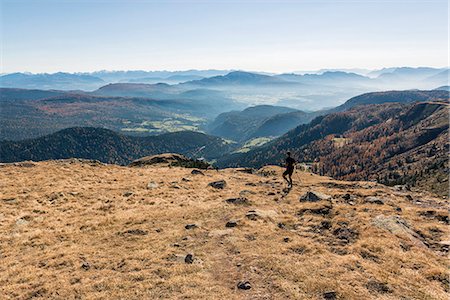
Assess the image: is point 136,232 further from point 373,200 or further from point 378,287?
point 373,200

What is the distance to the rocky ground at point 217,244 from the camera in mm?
13914

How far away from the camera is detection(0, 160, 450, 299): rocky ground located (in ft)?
45.6

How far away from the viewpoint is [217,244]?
63.0ft

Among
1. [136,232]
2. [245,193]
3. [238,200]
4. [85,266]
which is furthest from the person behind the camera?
[245,193]

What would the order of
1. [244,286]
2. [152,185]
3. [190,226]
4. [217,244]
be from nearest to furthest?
[244,286]
[217,244]
[190,226]
[152,185]

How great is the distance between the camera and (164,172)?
4681 centimetres

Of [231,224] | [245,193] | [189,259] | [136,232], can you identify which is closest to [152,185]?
[245,193]

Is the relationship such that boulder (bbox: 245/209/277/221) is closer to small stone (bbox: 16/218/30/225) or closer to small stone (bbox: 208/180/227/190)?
small stone (bbox: 208/180/227/190)

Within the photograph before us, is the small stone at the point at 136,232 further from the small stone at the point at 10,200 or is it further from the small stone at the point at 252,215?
the small stone at the point at 10,200

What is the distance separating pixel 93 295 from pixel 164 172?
110 ft

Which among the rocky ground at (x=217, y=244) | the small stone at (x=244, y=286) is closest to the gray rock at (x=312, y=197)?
the rocky ground at (x=217, y=244)

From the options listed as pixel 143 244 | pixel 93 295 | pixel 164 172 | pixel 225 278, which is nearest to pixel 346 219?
pixel 225 278

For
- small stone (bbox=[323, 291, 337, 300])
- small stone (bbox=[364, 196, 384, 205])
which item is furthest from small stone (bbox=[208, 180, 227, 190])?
small stone (bbox=[323, 291, 337, 300])

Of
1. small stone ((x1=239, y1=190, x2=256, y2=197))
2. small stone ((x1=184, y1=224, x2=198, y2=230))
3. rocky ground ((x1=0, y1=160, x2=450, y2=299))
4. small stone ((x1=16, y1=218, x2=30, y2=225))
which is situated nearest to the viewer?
rocky ground ((x1=0, y1=160, x2=450, y2=299))
